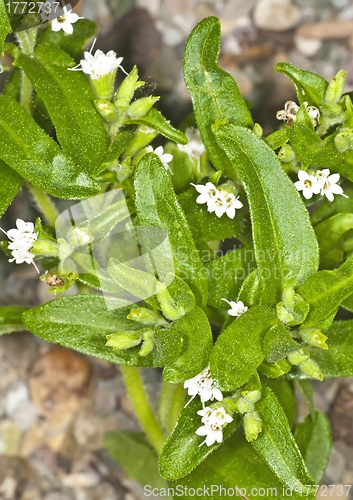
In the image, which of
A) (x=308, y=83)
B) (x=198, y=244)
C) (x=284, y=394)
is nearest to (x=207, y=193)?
(x=198, y=244)

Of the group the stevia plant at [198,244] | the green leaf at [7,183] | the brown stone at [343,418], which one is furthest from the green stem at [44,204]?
the brown stone at [343,418]

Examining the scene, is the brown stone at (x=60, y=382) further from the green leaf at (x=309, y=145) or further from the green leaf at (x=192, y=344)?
the green leaf at (x=309, y=145)

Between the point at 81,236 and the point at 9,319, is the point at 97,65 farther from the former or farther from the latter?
the point at 9,319

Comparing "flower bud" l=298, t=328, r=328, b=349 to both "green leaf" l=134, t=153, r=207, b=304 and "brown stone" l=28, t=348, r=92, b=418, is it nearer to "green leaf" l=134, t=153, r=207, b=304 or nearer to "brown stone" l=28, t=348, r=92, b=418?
"green leaf" l=134, t=153, r=207, b=304

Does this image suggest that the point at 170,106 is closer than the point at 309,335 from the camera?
No

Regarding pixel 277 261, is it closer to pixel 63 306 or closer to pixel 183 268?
pixel 183 268

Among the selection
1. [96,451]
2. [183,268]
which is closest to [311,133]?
[183,268]
